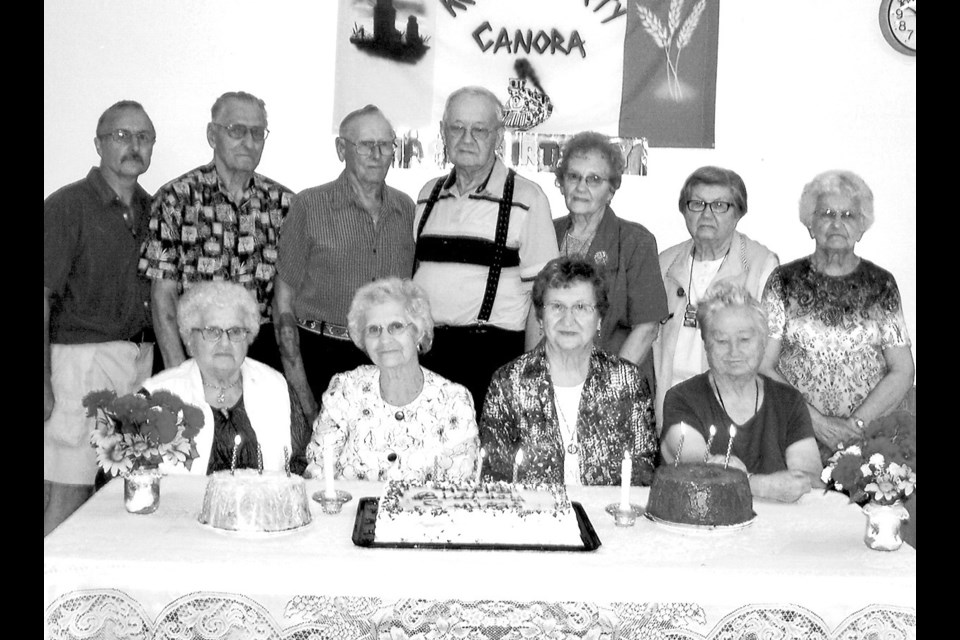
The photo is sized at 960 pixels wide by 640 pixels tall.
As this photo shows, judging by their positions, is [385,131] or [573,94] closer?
[385,131]

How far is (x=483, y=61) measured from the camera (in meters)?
4.23

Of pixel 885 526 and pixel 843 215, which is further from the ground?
pixel 843 215

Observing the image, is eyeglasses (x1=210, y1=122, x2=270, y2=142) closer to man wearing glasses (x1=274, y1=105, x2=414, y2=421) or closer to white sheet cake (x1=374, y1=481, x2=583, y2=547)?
man wearing glasses (x1=274, y1=105, x2=414, y2=421)

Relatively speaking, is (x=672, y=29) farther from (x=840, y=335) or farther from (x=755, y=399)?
(x=755, y=399)

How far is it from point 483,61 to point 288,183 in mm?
999

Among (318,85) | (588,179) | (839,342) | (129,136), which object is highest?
(318,85)

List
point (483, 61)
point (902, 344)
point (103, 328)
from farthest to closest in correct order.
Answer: point (483, 61)
point (103, 328)
point (902, 344)

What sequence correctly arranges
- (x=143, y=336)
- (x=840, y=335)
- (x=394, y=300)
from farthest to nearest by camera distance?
(x=143, y=336) → (x=840, y=335) → (x=394, y=300)

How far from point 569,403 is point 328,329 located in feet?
3.67

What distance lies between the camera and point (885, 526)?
208 cm

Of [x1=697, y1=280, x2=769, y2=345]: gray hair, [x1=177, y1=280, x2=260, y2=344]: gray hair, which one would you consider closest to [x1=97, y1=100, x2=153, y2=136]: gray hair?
[x1=177, y1=280, x2=260, y2=344]: gray hair

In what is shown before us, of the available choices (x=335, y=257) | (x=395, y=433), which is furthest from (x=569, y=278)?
(x=335, y=257)

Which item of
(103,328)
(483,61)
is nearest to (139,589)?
(103,328)

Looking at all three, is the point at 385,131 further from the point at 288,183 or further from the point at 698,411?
the point at 698,411
